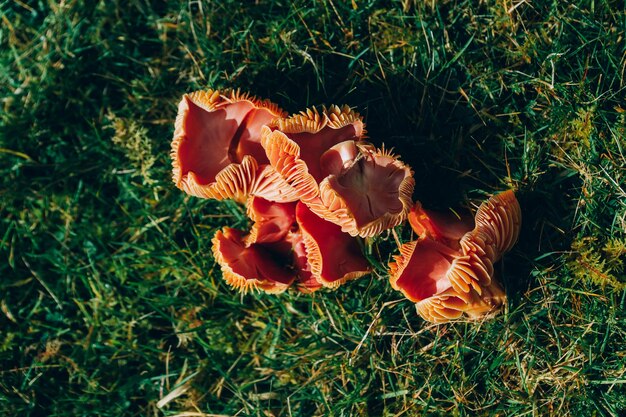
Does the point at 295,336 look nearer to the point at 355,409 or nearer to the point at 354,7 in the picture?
the point at 355,409

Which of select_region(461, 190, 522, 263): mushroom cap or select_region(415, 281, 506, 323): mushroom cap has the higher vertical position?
select_region(461, 190, 522, 263): mushroom cap

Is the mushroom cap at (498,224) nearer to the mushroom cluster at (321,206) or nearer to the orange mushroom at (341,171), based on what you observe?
the mushroom cluster at (321,206)

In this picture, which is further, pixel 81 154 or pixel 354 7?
pixel 81 154

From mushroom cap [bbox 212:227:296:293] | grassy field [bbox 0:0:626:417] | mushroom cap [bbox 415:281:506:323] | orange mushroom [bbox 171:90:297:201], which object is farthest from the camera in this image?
grassy field [bbox 0:0:626:417]

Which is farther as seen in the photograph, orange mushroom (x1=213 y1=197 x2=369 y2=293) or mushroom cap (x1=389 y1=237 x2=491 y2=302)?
orange mushroom (x1=213 y1=197 x2=369 y2=293)

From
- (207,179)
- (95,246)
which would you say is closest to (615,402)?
(207,179)

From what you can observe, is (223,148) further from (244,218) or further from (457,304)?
(457,304)

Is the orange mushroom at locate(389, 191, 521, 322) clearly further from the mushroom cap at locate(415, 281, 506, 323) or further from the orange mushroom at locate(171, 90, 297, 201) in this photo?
the orange mushroom at locate(171, 90, 297, 201)

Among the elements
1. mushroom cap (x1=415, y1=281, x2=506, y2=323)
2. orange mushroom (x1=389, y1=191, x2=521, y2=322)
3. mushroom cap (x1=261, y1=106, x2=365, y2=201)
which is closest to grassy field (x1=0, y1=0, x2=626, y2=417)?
mushroom cap (x1=415, y1=281, x2=506, y2=323)
